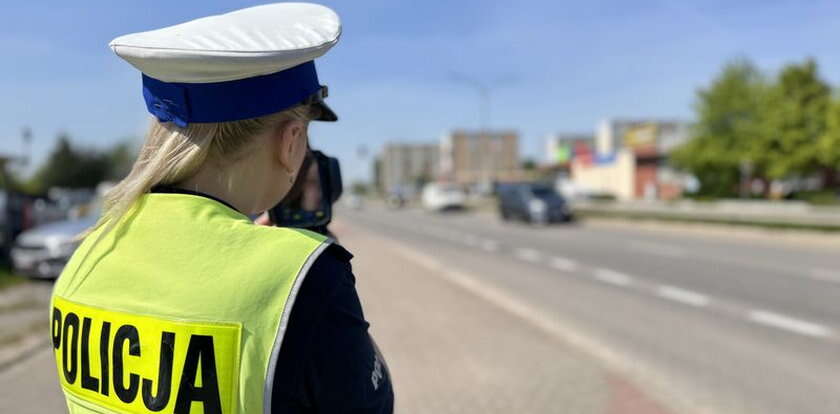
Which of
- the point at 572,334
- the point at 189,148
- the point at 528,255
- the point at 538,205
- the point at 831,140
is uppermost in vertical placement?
the point at 831,140

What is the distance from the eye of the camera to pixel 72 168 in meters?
62.3

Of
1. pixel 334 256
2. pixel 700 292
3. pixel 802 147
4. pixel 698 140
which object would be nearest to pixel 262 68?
pixel 334 256

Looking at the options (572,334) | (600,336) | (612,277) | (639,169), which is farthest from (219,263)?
(639,169)

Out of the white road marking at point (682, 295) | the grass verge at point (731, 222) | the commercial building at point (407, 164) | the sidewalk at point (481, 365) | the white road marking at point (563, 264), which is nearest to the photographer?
the sidewalk at point (481, 365)

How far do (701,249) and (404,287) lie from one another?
9.51 metres

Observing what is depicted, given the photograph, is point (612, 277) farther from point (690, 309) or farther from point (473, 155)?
point (473, 155)

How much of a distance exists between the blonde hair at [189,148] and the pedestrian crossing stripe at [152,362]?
0.67 ft

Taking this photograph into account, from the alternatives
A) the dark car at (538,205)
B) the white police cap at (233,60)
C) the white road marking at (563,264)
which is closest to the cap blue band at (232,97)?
the white police cap at (233,60)

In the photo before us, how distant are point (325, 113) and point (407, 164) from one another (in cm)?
14813

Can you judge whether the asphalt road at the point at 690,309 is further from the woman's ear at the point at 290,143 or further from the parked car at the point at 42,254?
the parked car at the point at 42,254

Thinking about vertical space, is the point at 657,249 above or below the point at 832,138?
below

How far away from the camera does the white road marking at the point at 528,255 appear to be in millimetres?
15909

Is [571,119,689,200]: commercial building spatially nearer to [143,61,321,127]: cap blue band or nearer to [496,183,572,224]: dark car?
[496,183,572,224]: dark car

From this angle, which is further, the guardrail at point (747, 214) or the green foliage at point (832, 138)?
the green foliage at point (832, 138)
